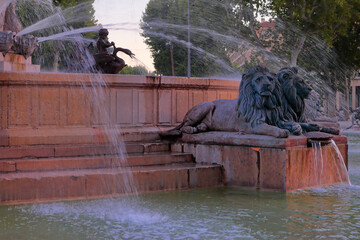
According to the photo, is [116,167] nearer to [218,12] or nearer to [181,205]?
[181,205]

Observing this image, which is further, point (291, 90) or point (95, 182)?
point (291, 90)

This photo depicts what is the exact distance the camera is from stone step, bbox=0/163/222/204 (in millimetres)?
6711

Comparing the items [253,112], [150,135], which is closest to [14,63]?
[150,135]

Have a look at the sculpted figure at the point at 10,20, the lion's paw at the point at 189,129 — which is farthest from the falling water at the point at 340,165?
the sculpted figure at the point at 10,20

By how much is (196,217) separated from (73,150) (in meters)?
2.78

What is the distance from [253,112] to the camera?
8.40 m

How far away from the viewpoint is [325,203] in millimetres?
6984

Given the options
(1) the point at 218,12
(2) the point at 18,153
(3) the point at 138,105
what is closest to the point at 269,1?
(1) the point at 218,12

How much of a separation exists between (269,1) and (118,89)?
25.6m

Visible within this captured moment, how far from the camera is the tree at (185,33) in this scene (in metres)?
37.3

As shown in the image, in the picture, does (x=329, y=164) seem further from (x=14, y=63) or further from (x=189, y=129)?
(x=14, y=63)

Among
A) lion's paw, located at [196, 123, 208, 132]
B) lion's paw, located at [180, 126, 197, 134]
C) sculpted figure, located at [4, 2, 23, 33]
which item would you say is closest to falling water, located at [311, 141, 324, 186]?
lion's paw, located at [196, 123, 208, 132]

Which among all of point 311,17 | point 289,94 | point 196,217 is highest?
point 311,17

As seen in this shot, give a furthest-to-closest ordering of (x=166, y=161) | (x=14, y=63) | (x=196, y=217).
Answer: (x=14, y=63), (x=166, y=161), (x=196, y=217)
